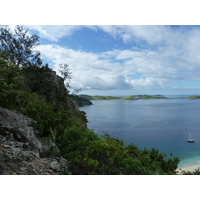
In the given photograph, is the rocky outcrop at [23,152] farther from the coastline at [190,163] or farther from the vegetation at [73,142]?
the coastline at [190,163]

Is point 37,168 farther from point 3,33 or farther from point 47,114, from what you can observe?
point 3,33

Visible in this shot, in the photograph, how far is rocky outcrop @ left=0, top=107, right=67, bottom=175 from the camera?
139 inches

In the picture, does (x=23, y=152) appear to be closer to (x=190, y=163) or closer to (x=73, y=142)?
(x=73, y=142)

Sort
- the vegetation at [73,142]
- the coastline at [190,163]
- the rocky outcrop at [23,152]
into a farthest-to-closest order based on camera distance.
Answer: the coastline at [190,163], the vegetation at [73,142], the rocky outcrop at [23,152]

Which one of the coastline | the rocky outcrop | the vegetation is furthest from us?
the coastline

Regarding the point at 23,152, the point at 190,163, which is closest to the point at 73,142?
the point at 23,152

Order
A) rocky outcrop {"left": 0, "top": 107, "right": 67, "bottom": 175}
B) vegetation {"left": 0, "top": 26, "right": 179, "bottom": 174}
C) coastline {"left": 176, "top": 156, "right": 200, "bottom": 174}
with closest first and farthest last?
rocky outcrop {"left": 0, "top": 107, "right": 67, "bottom": 175}
vegetation {"left": 0, "top": 26, "right": 179, "bottom": 174}
coastline {"left": 176, "top": 156, "right": 200, "bottom": 174}

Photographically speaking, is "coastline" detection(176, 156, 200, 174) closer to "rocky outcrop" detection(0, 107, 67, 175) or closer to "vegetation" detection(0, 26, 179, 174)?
"vegetation" detection(0, 26, 179, 174)

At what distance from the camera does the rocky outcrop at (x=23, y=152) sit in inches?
139

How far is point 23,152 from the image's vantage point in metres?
4.04

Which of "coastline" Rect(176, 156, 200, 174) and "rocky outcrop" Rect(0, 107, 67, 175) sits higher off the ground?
"rocky outcrop" Rect(0, 107, 67, 175)

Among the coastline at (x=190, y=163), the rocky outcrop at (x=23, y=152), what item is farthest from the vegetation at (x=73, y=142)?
the coastline at (x=190, y=163)

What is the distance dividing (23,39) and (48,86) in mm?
5501

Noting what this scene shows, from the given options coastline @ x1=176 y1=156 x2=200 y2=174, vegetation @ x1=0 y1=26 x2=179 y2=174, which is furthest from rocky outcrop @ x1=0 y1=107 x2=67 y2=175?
coastline @ x1=176 y1=156 x2=200 y2=174
